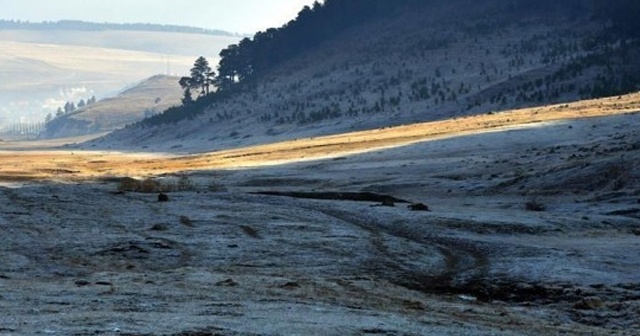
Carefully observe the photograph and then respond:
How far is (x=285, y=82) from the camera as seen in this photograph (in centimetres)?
16525

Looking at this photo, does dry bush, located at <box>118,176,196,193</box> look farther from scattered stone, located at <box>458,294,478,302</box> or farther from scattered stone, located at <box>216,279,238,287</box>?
scattered stone, located at <box>458,294,478,302</box>

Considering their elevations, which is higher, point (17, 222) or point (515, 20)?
point (515, 20)

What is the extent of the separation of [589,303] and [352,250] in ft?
28.5

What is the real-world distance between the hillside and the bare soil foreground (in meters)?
55.4

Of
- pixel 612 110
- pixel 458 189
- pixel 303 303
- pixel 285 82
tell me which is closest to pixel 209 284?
pixel 303 303

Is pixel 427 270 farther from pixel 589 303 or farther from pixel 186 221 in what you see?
pixel 186 221

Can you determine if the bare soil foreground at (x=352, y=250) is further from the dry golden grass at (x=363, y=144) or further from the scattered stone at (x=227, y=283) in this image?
the dry golden grass at (x=363, y=144)

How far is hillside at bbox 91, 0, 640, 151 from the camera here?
108m

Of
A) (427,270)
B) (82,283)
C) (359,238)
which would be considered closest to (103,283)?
(82,283)

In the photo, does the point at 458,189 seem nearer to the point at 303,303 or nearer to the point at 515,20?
the point at 303,303

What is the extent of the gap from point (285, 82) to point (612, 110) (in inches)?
4071

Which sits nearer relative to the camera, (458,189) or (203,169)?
(458,189)

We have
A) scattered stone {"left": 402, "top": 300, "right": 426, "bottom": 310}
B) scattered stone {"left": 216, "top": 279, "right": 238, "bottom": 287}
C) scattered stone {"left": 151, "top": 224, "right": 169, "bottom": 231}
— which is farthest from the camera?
scattered stone {"left": 151, "top": 224, "right": 169, "bottom": 231}

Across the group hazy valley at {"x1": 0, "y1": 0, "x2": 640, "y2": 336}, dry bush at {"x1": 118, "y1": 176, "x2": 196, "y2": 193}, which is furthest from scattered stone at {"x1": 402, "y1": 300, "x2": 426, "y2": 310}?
dry bush at {"x1": 118, "y1": 176, "x2": 196, "y2": 193}
